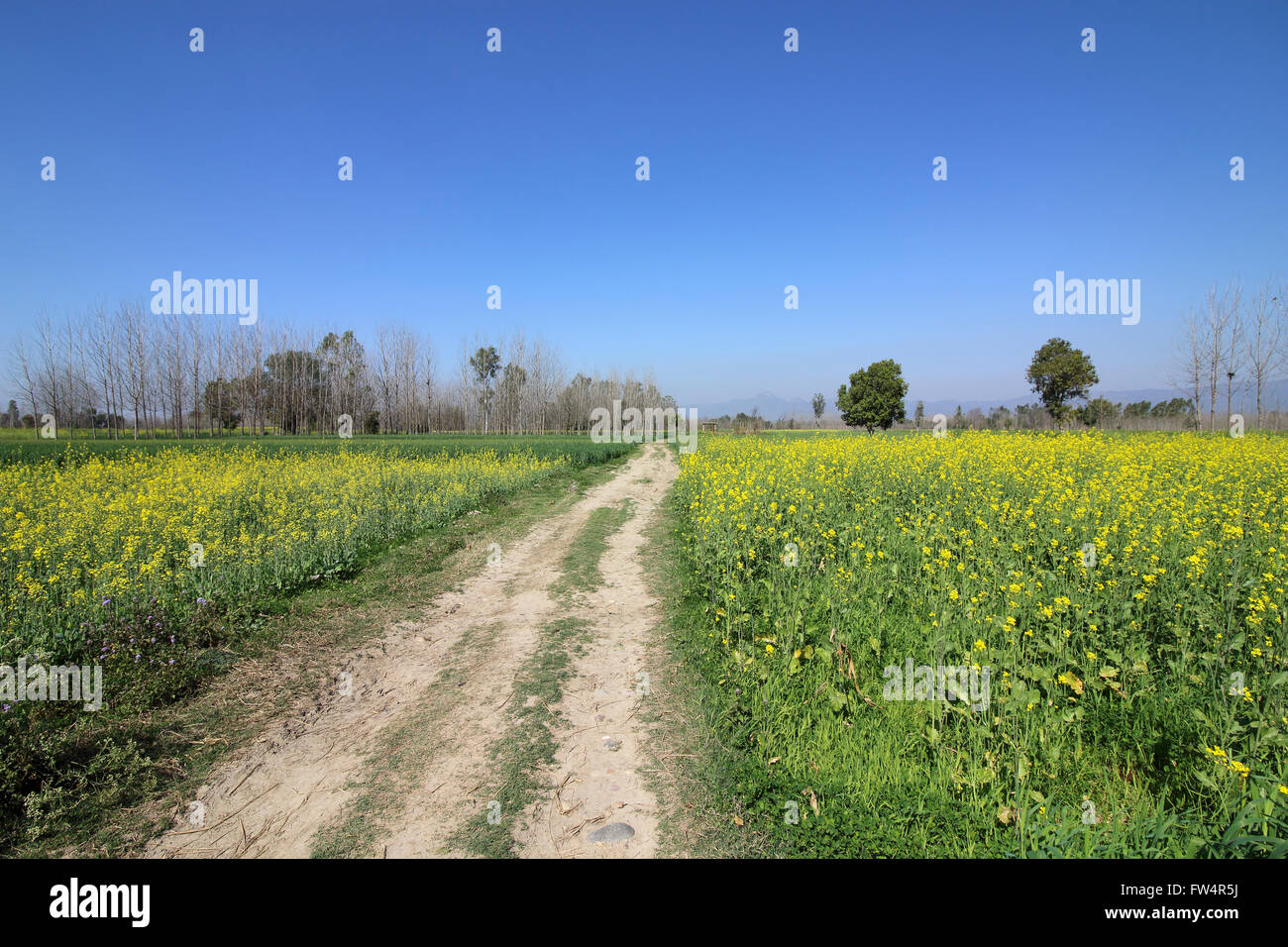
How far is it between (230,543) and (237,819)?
6.56 meters

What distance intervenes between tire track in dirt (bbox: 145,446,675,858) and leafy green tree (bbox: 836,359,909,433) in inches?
2390

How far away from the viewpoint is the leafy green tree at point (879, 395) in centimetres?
6138

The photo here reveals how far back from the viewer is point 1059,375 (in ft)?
146

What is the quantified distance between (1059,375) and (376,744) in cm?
5595

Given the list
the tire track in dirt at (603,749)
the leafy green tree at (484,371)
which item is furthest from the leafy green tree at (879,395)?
the tire track in dirt at (603,749)

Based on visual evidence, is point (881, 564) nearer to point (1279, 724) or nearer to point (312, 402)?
point (1279, 724)

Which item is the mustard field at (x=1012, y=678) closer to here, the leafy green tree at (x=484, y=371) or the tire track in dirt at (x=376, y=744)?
the tire track in dirt at (x=376, y=744)

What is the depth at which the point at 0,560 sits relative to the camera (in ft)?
23.3

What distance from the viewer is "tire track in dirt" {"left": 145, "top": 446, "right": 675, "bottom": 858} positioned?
120 inches

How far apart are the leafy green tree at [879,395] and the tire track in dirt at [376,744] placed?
199 ft
